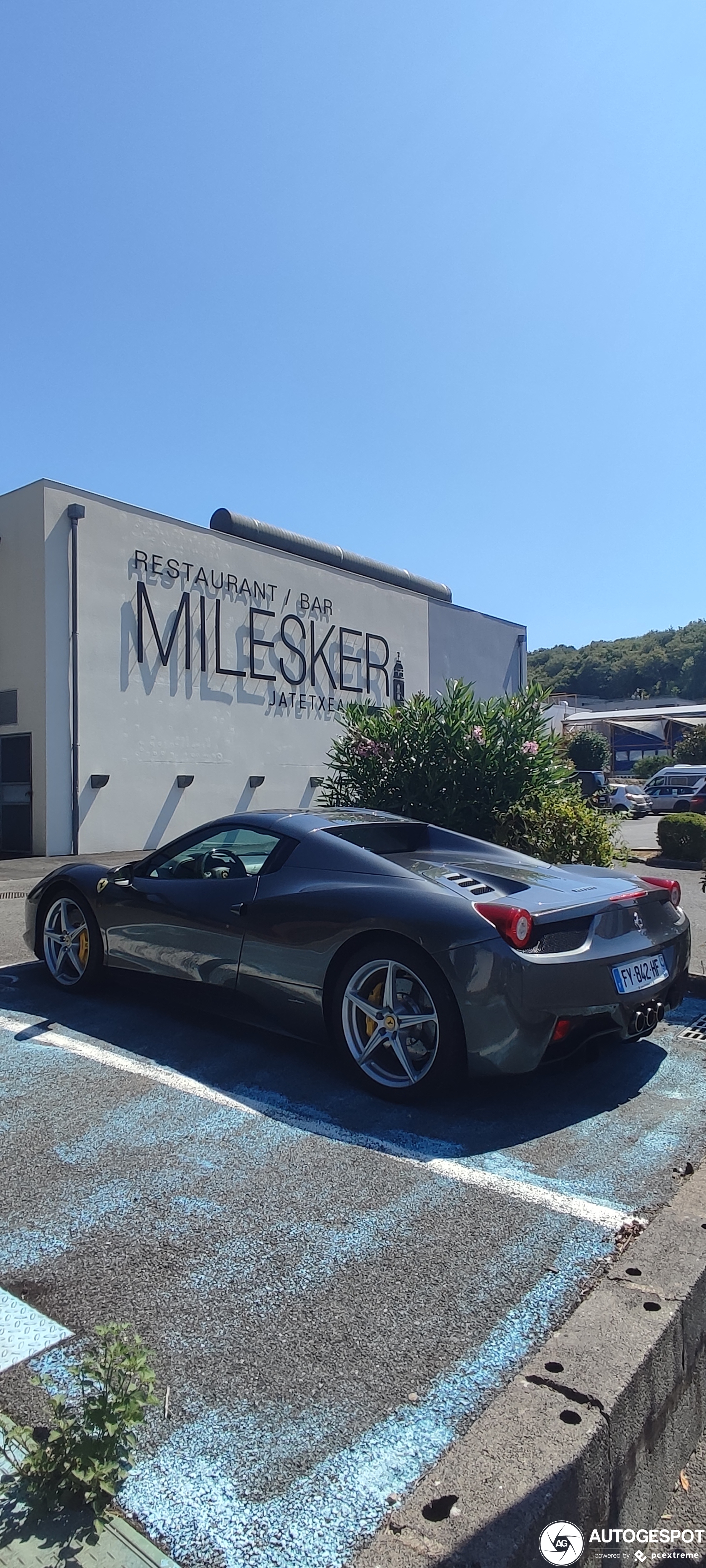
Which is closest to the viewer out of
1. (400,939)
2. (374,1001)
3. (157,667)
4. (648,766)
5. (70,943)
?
(400,939)

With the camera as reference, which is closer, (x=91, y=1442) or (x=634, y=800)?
(x=91, y=1442)

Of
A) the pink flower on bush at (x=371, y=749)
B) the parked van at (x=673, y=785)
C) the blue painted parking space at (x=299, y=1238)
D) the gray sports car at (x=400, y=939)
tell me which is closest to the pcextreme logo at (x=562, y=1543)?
the blue painted parking space at (x=299, y=1238)

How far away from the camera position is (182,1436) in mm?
1957

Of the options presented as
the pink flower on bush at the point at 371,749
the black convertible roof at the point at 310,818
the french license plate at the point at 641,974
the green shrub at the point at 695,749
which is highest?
the green shrub at the point at 695,749

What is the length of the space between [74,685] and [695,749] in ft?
136

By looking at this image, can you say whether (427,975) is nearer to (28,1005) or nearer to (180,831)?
(28,1005)

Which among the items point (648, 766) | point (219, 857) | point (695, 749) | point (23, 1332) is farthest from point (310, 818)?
point (648, 766)

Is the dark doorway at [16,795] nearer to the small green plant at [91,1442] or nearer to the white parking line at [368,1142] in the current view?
the white parking line at [368,1142]

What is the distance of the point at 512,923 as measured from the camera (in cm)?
372

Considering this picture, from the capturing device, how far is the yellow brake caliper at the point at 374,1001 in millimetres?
4012

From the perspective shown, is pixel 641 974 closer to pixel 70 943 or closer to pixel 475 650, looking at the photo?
pixel 70 943

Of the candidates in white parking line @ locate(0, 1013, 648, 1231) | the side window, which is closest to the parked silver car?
the side window

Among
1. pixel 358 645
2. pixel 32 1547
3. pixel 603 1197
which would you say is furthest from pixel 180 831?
pixel 32 1547
